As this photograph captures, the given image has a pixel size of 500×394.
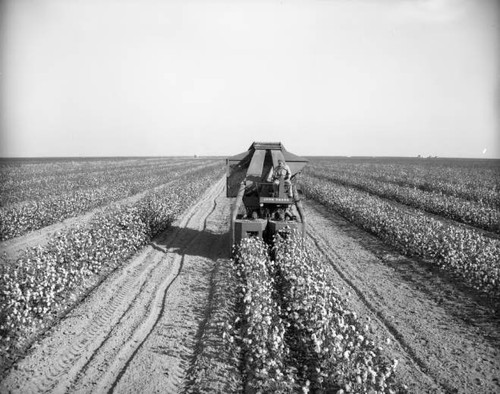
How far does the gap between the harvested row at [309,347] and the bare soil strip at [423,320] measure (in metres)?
0.51

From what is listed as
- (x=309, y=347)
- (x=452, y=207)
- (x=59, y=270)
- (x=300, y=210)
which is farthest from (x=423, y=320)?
(x=452, y=207)

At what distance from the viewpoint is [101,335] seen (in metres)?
6.13

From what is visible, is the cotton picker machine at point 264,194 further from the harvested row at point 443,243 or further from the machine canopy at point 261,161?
the harvested row at point 443,243

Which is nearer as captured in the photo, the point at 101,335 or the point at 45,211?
the point at 101,335

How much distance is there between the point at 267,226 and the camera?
34.0 ft

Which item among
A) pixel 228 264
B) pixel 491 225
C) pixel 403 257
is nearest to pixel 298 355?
pixel 228 264

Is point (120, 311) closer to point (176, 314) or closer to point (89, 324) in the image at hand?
point (89, 324)

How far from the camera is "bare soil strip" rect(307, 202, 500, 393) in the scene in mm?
5172

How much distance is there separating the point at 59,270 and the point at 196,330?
11.3ft

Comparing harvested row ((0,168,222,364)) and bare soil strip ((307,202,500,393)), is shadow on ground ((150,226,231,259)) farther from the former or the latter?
bare soil strip ((307,202,500,393))

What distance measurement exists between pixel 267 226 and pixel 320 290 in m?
4.43

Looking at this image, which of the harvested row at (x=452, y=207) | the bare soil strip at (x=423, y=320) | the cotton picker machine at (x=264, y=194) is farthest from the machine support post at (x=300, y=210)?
the harvested row at (x=452, y=207)

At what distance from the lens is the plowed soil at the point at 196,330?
4.97 meters

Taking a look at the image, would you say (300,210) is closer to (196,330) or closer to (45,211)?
(196,330)
